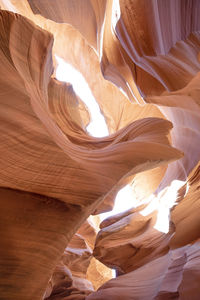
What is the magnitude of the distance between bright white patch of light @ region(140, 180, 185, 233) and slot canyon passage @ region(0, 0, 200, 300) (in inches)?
0.5

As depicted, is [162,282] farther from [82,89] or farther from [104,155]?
[82,89]

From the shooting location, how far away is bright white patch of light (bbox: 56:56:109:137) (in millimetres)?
4543

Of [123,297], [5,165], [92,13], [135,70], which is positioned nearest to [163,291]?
[123,297]

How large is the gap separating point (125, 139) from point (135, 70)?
581 millimetres

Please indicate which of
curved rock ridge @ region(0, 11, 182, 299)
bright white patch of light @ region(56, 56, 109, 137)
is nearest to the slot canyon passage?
curved rock ridge @ region(0, 11, 182, 299)

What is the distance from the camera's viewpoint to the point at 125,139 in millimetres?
2672

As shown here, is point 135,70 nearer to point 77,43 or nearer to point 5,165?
point 5,165

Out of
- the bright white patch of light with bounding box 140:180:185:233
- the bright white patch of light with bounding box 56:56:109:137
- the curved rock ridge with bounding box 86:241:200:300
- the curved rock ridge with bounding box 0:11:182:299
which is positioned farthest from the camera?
the bright white patch of light with bounding box 56:56:109:137

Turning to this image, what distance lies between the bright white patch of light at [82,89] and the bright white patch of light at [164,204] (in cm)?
161

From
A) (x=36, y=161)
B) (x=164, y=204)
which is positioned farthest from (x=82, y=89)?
(x=36, y=161)

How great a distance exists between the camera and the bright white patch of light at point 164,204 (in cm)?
311

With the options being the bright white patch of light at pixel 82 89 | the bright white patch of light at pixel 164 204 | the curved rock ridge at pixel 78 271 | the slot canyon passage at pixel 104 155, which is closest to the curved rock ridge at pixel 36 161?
the slot canyon passage at pixel 104 155

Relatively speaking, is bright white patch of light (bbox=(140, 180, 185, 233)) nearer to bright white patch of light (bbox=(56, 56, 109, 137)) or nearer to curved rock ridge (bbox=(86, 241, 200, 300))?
curved rock ridge (bbox=(86, 241, 200, 300))

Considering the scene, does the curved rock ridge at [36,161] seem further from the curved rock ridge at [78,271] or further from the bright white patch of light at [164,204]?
the curved rock ridge at [78,271]
